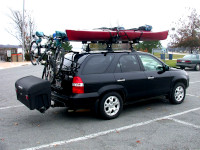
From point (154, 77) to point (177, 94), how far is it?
3.94 ft

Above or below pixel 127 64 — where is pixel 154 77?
below

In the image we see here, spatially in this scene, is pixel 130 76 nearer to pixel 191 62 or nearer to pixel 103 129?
pixel 103 129

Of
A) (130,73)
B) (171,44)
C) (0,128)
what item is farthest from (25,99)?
(171,44)

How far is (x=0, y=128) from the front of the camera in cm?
477

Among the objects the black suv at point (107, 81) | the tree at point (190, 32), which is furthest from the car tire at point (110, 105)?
the tree at point (190, 32)

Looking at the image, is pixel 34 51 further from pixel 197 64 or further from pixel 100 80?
pixel 197 64

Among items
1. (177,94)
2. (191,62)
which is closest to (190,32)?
(191,62)

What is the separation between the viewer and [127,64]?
5.66m

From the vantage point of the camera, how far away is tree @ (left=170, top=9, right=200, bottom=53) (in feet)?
85.4

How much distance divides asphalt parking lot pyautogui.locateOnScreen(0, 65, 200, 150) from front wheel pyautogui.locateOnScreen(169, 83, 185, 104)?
22 centimetres

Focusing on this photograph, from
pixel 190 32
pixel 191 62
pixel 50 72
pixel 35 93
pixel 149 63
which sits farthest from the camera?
pixel 190 32

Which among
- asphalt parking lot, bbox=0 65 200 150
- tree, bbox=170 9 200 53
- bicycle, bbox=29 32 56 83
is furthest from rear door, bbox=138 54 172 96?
tree, bbox=170 9 200 53

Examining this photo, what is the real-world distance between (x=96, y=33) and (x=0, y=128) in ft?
10.0

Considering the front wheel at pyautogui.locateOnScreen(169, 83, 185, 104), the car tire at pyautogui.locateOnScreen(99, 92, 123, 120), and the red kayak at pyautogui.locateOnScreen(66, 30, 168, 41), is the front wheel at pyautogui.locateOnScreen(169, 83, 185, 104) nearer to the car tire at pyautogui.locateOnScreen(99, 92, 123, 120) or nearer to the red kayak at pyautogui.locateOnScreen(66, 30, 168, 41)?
the red kayak at pyautogui.locateOnScreen(66, 30, 168, 41)
